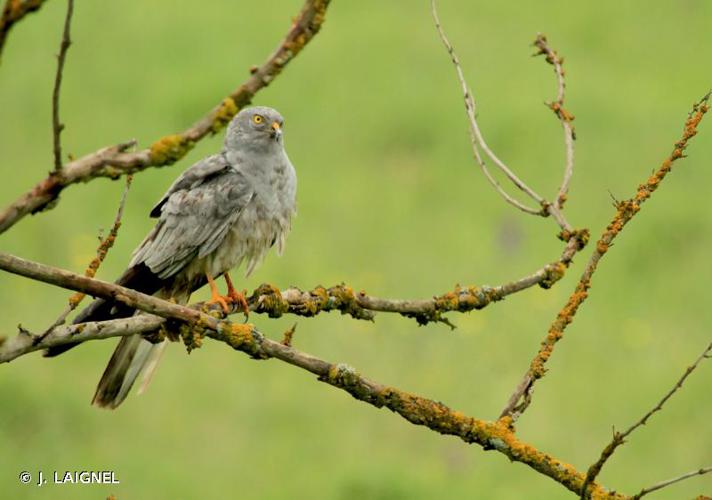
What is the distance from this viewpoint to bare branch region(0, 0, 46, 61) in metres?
3.46

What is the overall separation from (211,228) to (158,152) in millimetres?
3525

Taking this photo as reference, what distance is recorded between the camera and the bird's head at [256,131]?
25.5ft

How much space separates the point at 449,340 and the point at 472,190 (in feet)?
8.13

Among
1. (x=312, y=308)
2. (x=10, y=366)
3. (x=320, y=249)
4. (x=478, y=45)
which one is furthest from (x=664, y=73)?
(x=312, y=308)

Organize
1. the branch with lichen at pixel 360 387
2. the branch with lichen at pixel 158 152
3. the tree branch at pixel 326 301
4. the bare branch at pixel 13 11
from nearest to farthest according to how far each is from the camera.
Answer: the bare branch at pixel 13 11 < the branch with lichen at pixel 158 152 < the tree branch at pixel 326 301 < the branch with lichen at pixel 360 387

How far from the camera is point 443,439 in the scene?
1280 centimetres

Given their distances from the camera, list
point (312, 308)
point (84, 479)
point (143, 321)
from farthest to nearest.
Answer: point (84, 479)
point (312, 308)
point (143, 321)

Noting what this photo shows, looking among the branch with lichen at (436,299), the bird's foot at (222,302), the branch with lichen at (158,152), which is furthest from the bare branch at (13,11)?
the bird's foot at (222,302)

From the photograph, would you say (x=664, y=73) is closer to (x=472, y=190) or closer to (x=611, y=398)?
(x=472, y=190)

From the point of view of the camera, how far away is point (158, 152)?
3.81m

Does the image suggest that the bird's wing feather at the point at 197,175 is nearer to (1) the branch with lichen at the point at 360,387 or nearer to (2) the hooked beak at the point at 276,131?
(2) the hooked beak at the point at 276,131

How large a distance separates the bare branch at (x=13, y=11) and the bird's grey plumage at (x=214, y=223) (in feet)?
12.0
